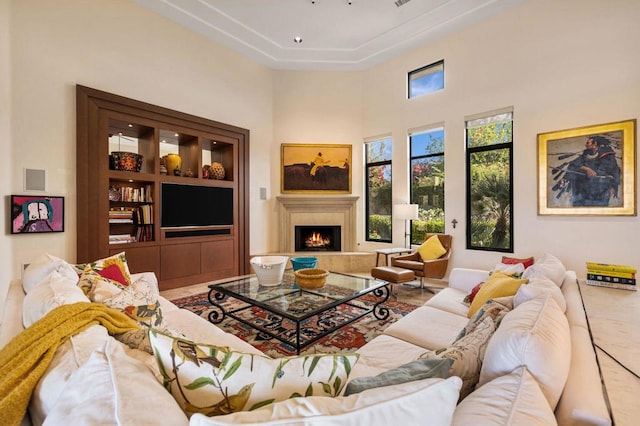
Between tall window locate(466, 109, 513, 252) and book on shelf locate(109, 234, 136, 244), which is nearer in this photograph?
book on shelf locate(109, 234, 136, 244)

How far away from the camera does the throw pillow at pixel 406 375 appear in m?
0.81

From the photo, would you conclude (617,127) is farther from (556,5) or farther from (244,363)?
(244,363)

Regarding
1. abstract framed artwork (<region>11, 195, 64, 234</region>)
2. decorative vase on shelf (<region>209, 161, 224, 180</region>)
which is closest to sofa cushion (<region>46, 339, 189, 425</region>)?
abstract framed artwork (<region>11, 195, 64, 234</region>)

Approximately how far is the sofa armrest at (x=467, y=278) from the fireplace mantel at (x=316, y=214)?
299 centimetres

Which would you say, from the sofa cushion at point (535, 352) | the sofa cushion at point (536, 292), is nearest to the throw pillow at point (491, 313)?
the sofa cushion at point (536, 292)

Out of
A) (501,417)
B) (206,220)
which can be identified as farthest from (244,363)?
(206,220)

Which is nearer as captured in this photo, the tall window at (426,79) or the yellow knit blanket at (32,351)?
the yellow knit blanket at (32,351)

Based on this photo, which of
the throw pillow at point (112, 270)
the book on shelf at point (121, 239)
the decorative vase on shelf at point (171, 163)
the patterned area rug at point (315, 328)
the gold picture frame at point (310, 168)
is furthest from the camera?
the gold picture frame at point (310, 168)

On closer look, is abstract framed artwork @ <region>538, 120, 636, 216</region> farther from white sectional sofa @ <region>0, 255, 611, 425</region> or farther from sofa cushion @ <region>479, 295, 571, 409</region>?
sofa cushion @ <region>479, 295, 571, 409</region>

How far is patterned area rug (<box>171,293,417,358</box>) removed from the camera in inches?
96.0

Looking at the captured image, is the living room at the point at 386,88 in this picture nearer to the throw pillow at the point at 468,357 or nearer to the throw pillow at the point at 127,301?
the throw pillow at the point at 127,301

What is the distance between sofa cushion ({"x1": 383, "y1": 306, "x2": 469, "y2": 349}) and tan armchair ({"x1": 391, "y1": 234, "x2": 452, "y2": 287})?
194 cm

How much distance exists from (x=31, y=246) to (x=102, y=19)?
3060 millimetres

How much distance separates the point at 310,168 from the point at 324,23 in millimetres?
2546
